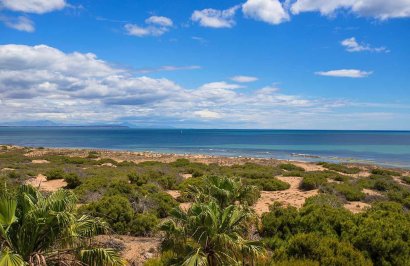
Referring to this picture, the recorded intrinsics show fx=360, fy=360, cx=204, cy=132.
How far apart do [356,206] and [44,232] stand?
18871 mm

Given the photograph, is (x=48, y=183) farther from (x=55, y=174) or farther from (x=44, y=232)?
(x=44, y=232)

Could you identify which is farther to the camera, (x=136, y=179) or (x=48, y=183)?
(x=48, y=183)

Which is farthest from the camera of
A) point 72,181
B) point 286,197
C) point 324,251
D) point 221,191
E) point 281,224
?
point 72,181

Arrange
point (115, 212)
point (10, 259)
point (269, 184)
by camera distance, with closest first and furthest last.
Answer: point (10, 259) < point (115, 212) < point (269, 184)

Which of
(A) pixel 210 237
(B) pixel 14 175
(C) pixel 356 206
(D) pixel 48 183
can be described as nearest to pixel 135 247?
(A) pixel 210 237

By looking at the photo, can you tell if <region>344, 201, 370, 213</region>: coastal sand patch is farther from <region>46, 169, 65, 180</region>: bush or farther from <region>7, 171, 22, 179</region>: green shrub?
<region>7, 171, 22, 179</region>: green shrub

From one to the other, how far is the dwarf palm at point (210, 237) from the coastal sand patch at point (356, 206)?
14716 millimetres

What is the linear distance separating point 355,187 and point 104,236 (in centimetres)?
2017

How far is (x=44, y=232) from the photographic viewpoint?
7.14 m

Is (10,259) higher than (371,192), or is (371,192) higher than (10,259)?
(10,259)

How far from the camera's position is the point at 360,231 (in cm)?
1088

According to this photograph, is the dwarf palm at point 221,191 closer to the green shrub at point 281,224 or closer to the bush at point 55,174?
the green shrub at point 281,224

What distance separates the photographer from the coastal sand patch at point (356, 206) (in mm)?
20509

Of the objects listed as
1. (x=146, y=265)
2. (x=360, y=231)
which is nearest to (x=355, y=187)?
(x=360, y=231)
